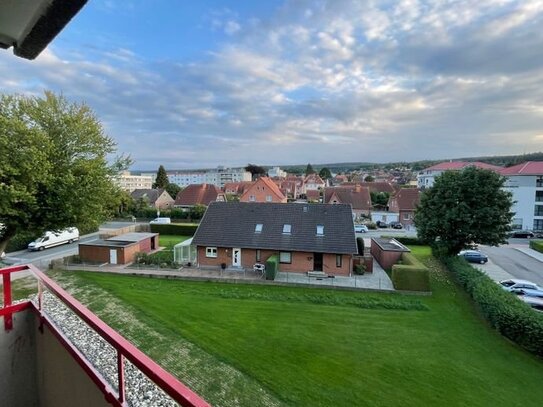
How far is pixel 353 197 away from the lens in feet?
175

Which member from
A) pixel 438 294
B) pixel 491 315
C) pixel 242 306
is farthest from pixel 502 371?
pixel 242 306

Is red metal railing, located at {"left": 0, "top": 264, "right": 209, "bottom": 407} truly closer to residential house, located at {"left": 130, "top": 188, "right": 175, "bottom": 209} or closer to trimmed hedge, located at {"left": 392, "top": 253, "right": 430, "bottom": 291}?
trimmed hedge, located at {"left": 392, "top": 253, "right": 430, "bottom": 291}

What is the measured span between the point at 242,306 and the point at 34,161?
10839mm

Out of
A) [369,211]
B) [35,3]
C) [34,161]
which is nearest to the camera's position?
[35,3]

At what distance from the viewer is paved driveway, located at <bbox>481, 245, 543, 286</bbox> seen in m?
23.7

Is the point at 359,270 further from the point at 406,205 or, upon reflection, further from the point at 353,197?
the point at 353,197

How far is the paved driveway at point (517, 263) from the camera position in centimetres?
2366

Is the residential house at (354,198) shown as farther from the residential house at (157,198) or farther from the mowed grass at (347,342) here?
the mowed grass at (347,342)

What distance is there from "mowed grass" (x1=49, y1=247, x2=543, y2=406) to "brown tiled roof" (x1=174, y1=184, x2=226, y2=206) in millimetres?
34739

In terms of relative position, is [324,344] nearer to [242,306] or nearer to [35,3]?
[242,306]

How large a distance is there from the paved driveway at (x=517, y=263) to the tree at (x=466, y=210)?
18.9 feet

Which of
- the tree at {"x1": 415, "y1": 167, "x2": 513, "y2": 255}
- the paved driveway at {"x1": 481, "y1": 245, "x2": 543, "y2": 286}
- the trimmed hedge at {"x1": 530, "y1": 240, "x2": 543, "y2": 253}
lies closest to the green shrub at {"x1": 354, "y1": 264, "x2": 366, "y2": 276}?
the tree at {"x1": 415, "y1": 167, "x2": 513, "y2": 255}

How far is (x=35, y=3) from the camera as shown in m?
1.42

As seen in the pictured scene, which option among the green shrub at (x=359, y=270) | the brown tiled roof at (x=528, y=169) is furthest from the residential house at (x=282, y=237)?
the brown tiled roof at (x=528, y=169)
